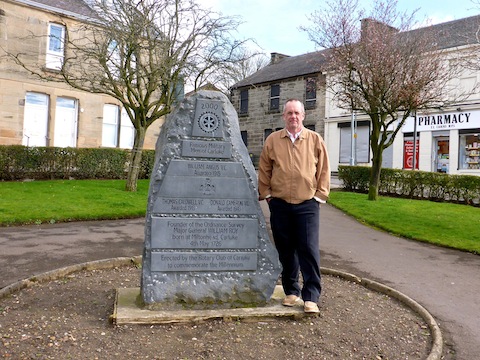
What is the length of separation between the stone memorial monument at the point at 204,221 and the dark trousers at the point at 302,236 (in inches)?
8.2

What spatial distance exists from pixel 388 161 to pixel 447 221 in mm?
15764

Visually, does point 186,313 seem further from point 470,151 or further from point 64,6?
point 470,151

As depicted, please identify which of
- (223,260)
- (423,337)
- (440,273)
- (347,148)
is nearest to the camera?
(423,337)

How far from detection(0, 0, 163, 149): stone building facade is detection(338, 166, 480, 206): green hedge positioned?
40.9 feet

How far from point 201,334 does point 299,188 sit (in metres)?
1.63

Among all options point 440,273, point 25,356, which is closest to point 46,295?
point 25,356

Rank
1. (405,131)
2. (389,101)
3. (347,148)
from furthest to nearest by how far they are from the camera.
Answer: (347,148)
(405,131)
(389,101)

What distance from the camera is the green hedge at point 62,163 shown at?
15.8 m

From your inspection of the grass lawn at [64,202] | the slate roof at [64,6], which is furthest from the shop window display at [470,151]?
the slate roof at [64,6]

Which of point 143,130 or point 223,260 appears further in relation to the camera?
point 143,130

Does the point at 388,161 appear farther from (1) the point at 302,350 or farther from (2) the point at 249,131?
(1) the point at 302,350

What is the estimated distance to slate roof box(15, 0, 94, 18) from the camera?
19.7m

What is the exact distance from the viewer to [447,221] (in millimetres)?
11531

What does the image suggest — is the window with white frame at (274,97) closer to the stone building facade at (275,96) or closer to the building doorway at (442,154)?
the stone building facade at (275,96)
